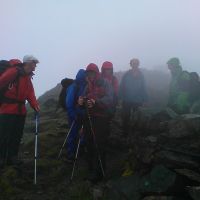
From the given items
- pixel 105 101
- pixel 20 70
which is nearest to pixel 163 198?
pixel 105 101

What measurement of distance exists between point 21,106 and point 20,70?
1.20m

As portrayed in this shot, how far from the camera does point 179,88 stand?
50.1 ft

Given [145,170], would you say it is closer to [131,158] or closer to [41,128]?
[131,158]

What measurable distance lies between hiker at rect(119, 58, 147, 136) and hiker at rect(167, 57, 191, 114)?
1271 millimetres

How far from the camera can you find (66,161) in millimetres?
14016

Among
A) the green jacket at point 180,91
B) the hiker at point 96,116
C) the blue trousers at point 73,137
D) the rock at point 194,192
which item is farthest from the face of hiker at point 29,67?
the rock at point 194,192

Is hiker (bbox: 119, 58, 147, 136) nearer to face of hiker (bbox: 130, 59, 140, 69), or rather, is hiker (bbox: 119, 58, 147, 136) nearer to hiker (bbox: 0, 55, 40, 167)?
face of hiker (bbox: 130, 59, 140, 69)

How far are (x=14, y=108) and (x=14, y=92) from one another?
520mm

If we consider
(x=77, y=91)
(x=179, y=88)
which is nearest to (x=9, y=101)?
(x=77, y=91)

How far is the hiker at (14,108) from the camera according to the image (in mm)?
12896

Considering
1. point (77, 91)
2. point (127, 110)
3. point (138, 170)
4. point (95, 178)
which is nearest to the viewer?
point (138, 170)

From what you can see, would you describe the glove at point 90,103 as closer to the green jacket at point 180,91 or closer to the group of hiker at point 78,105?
the group of hiker at point 78,105

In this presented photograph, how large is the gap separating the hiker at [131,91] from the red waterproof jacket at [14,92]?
4423 mm

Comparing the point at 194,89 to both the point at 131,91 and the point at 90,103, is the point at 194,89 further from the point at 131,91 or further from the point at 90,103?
the point at 90,103
